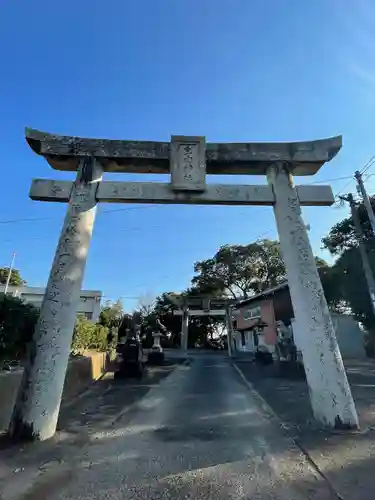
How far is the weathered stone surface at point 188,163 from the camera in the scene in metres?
5.94

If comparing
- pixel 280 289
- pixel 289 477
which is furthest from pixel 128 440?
pixel 280 289

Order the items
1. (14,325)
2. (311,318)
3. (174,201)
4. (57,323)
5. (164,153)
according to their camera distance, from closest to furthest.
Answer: (57,323) → (311,318) → (174,201) → (164,153) → (14,325)

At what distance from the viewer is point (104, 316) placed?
17453 mm

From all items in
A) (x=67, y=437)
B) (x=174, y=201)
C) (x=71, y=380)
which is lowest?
(x=67, y=437)

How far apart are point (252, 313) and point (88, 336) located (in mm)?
18316

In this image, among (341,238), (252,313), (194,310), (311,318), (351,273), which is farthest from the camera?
(194,310)

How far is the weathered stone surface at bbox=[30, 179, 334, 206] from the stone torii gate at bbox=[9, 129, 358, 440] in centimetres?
2

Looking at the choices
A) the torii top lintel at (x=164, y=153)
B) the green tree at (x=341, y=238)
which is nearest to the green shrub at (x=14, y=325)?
the torii top lintel at (x=164, y=153)

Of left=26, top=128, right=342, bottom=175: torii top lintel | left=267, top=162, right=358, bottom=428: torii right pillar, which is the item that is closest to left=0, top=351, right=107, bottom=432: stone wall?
left=26, top=128, right=342, bottom=175: torii top lintel

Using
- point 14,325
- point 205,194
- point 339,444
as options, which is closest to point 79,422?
point 14,325

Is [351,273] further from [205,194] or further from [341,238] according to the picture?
[205,194]

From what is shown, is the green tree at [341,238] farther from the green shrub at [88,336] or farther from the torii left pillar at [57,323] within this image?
the torii left pillar at [57,323]

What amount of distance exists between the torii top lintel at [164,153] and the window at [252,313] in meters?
21.0

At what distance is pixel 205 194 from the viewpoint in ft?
19.7
